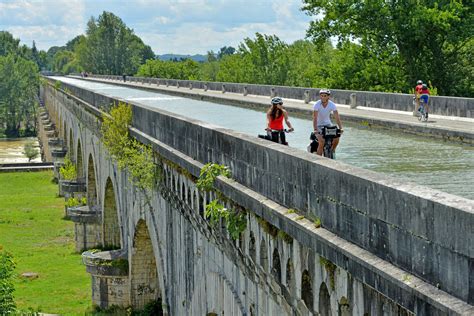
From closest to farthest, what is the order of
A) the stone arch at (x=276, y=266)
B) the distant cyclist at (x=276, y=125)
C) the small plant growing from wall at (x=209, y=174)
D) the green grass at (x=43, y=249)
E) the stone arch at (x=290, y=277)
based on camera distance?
1. the stone arch at (x=290, y=277)
2. the stone arch at (x=276, y=266)
3. the small plant growing from wall at (x=209, y=174)
4. the distant cyclist at (x=276, y=125)
5. the green grass at (x=43, y=249)

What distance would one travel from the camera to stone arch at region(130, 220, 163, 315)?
22953 millimetres

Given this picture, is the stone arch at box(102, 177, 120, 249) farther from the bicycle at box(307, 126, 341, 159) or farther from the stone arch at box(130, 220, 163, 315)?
the bicycle at box(307, 126, 341, 159)

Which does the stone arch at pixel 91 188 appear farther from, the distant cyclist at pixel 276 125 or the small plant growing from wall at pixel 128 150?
the distant cyclist at pixel 276 125

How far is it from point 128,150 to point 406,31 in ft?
95.4

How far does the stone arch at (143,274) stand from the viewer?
2295cm

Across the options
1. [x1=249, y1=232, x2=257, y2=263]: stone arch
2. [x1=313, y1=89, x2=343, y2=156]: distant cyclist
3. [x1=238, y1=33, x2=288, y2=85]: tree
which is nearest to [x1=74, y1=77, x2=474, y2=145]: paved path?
[x1=313, y1=89, x2=343, y2=156]: distant cyclist

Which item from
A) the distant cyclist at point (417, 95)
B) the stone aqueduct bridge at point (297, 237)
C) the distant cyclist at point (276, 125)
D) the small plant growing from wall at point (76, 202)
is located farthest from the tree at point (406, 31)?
the distant cyclist at point (276, 125)

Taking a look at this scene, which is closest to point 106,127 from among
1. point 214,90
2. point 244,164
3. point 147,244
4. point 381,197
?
point 147,244

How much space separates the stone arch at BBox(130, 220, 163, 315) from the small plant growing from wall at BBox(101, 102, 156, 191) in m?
2.41

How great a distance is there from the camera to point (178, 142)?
15.0 meters

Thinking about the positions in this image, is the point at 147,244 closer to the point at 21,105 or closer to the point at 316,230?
the point at 316,230

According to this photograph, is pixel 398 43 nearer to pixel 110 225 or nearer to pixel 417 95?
pixel 110 225

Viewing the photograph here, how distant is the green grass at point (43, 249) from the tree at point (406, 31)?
1737 cm

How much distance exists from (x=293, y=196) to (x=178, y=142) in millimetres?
6544
